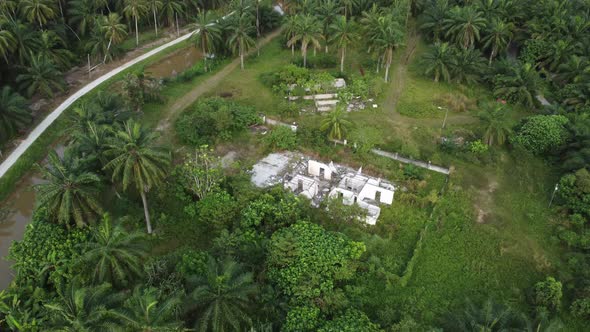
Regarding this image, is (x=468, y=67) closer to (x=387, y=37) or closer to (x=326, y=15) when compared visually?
(x=387, y=37)

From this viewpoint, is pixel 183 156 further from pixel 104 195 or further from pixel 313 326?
pixel 313 326

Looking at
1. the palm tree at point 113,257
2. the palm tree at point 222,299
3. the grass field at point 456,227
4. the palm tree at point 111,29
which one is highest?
the palm tree at point 111,29

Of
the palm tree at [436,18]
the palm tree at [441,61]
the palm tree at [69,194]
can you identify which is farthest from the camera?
the palm tree at [436,18]

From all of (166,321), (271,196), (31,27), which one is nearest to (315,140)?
(271,196)

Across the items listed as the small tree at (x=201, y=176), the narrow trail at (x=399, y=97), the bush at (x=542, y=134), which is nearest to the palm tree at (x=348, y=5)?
the narrow trail at (x=399, y=97)

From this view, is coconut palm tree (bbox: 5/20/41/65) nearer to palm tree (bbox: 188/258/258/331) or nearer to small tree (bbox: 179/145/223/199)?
small tree (bbox: 179/145/223/199)

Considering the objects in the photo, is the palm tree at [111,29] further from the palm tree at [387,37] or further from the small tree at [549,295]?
the small tree at [549,295]
